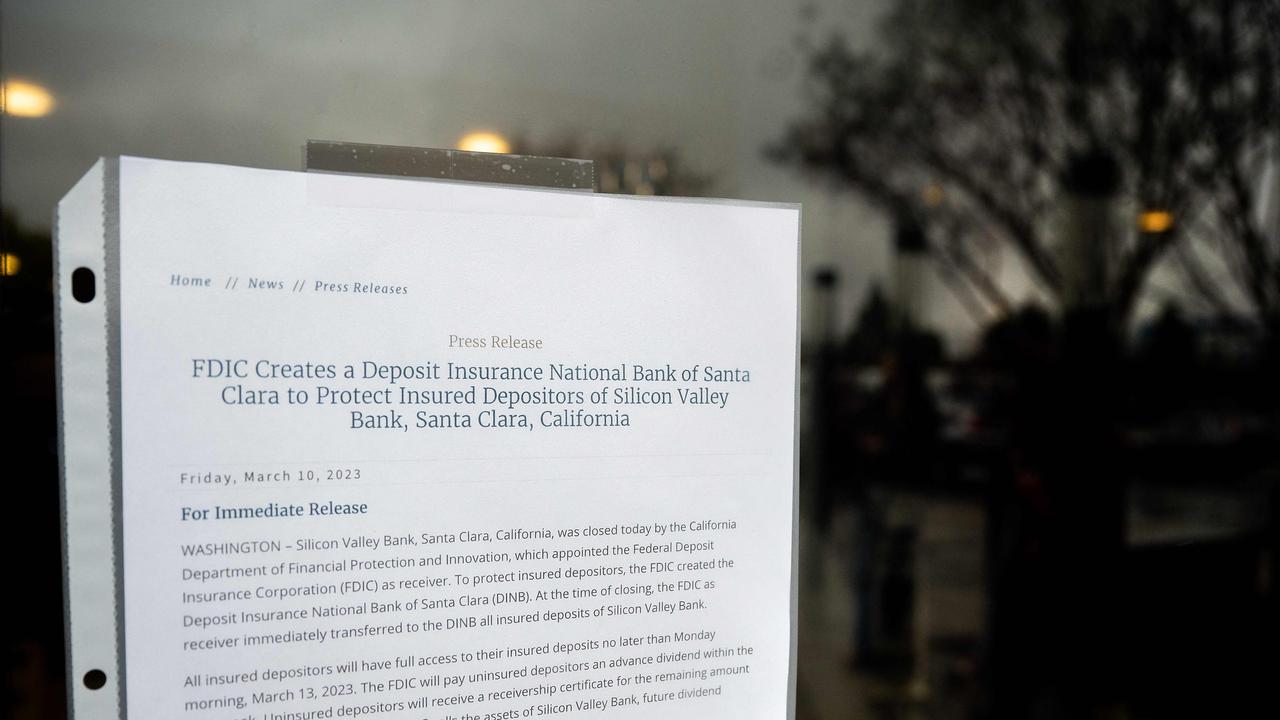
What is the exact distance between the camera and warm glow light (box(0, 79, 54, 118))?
4.68 feet

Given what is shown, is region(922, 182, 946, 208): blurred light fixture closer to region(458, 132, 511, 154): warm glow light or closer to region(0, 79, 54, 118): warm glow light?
region(458, 132, 511, 154): warm glow light

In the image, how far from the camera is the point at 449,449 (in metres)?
1.07

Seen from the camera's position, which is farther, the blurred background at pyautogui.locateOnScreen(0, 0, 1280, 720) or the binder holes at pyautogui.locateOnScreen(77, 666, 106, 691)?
the blurred background at pyautogui.locateOnScreen(0, 0, 1280, 720)

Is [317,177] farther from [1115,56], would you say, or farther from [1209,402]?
[1209,402]

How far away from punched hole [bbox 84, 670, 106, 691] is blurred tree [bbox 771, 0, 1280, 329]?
1802mm

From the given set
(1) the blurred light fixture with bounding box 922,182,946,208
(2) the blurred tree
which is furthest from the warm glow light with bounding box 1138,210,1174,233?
(1) the blurred light fixture with bounding box 922,182,946,208

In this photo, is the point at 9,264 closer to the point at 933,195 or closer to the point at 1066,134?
the point at 933,195

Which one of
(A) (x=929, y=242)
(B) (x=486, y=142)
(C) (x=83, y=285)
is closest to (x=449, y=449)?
(C) (x=83, y=285)

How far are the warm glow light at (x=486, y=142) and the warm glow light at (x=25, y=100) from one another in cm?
71

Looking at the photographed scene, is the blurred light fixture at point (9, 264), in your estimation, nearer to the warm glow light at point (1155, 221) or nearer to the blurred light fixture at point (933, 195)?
the blurred light fixture at point (933, 195)

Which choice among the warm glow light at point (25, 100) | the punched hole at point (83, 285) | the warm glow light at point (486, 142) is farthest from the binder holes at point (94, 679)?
the warm glow light at point (486, 142)

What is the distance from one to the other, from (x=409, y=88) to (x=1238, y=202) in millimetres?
3184

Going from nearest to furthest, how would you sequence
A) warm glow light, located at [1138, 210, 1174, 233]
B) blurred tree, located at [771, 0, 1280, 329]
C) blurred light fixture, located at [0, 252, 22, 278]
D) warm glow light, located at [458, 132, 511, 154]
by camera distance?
blurred light fixture, located at [0, 252, 22, 278] < warm glow light, located at [458, 132, 511, 154] < blurred tree, located at [771, 0, 1280, 329] < warm glow light, located at [1138, 210, 1174, 233]

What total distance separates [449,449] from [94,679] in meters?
0.48
